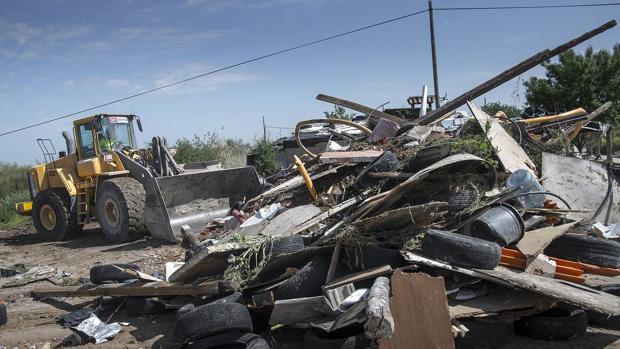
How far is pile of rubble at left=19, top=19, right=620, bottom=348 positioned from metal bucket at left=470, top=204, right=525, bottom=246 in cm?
1

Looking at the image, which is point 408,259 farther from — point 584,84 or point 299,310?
point 584,84

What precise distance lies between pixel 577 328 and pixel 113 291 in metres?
4.57

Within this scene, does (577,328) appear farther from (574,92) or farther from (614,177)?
(574,92)

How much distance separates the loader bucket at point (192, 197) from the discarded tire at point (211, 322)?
14.8 ft

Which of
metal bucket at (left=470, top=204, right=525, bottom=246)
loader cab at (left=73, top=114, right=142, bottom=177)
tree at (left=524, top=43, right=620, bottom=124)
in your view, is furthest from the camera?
tree at (left=524, top=43, right=620, bottom=124)

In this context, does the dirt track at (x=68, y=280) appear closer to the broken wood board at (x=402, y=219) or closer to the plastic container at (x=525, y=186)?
the broken wood board at (x=402, y=219)

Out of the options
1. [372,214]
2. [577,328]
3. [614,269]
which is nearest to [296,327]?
[372,214]

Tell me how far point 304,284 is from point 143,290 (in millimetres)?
1875

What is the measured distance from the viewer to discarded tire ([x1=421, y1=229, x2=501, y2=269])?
406cm

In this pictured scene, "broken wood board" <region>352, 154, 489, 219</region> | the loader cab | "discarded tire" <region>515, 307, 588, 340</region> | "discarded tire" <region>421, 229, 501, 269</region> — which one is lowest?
"discarded tire" <region>515, 307, 588, 340</region>

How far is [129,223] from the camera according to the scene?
8898 millimetres

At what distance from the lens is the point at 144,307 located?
522 cm

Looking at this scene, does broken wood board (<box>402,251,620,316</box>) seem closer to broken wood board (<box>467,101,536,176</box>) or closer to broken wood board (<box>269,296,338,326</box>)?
broken wood board (<box>269,296,338,326</box>)

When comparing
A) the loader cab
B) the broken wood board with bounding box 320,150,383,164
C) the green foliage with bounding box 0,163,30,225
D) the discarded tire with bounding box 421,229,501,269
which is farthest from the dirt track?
the green foliage with bounding box 0,163,30,225
